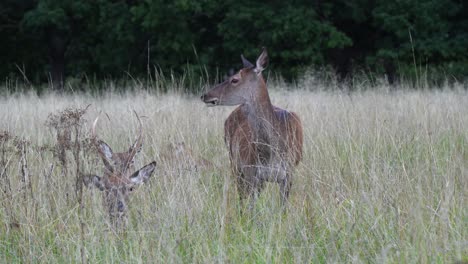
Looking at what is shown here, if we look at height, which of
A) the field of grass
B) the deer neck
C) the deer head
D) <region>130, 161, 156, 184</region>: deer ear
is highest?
the deer head

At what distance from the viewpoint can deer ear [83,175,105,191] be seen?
14.0 feet

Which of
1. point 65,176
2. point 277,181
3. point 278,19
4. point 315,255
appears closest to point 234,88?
point 277,181

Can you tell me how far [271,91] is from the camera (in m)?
11.1

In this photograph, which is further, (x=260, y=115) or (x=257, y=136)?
(x=260, y=115)

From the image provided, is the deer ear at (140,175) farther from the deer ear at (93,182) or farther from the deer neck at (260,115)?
the deer neck at (260,115)

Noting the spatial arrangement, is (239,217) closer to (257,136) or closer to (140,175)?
(140,175)

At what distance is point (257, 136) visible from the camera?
5418 mm

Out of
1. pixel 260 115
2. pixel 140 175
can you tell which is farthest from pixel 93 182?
pixel 260 115

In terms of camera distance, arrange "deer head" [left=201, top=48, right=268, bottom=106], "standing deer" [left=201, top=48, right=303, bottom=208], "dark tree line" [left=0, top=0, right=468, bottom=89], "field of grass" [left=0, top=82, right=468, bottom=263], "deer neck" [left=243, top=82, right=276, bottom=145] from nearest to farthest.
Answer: "field of grass" [left=0, top=82, right=468, bottom=263], "standing deer" [left=201, top=48, right=303, bottom=208], "deer neck" [left=243, top=82, right=276, bottom=145], "deer head" [left=201, top=48, right=268, bottom=106], "dark tree line" [left=0, top=0, right=468, bottom=89]

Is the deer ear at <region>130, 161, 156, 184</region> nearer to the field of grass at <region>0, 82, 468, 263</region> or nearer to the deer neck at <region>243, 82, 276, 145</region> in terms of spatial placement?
the field of grass at <region>0, 82, 468, 263</region>

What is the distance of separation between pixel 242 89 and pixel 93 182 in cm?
178

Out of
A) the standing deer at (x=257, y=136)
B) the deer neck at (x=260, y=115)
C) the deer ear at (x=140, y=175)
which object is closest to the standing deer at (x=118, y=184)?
the deer ear at (x=140, y=175)

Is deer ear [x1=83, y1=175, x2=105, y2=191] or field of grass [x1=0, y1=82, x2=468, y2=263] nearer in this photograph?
field of grass [x1=0, y1=82, x2=468, y2=263]

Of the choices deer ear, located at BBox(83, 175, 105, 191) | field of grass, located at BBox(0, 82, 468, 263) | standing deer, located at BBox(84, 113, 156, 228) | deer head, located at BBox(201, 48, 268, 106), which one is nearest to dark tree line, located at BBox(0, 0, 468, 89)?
deer head, located at BBox(201, 48, 268, 106)
